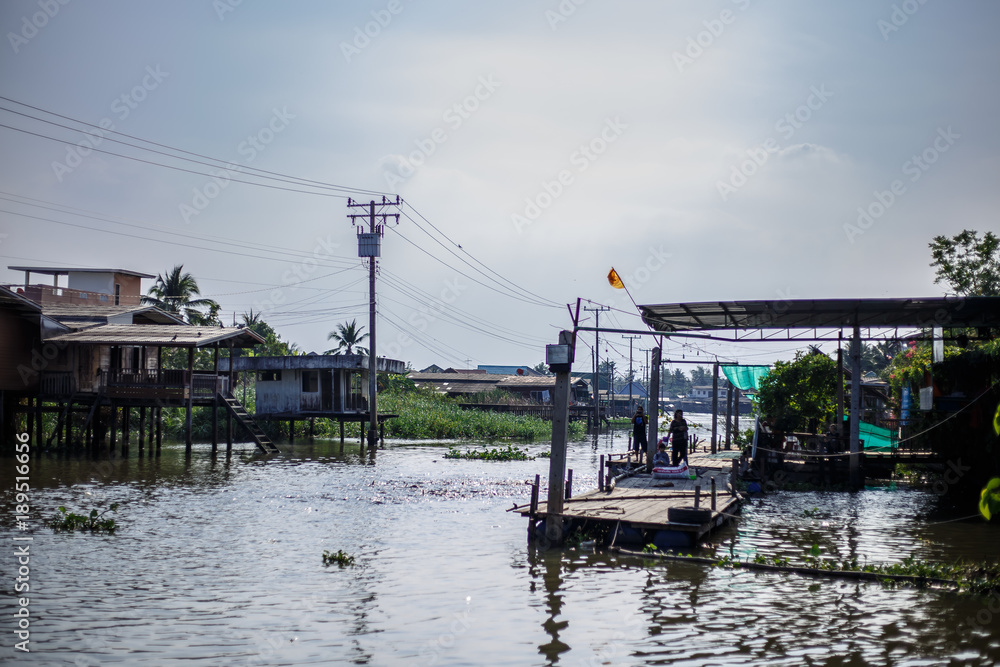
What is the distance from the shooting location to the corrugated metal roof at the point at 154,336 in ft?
108

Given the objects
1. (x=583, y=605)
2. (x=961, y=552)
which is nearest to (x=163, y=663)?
(x=583, y=605)

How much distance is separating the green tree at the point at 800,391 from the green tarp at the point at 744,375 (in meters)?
5.24

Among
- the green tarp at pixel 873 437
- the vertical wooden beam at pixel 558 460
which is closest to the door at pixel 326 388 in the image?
the green tarp at pixel 873 437

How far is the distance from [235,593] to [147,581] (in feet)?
5.64

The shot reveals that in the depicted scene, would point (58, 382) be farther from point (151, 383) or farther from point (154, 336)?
point (154, 336)

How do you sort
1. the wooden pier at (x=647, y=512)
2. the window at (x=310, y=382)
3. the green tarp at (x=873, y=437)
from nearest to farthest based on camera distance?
the wooden pier at (x=647, y=512)
the green tarp at (x=873, y=437)
the window at (x=310, y=382)

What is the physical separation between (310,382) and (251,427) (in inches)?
278

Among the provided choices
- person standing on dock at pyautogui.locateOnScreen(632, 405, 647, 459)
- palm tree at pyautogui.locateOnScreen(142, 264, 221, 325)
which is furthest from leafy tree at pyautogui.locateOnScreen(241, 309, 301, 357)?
person standing on dock at pyautogui.locateOnScreen(632, 405, 647, 459)

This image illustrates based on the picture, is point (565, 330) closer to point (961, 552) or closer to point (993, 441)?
point (961, 552)

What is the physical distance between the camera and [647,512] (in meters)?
17.3

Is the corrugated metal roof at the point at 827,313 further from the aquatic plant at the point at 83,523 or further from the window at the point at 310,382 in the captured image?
the window at the point at 310,382

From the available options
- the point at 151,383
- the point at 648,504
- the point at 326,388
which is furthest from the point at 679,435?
the point at 326,388

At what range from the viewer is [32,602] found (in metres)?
11.6

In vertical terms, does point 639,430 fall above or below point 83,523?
above
